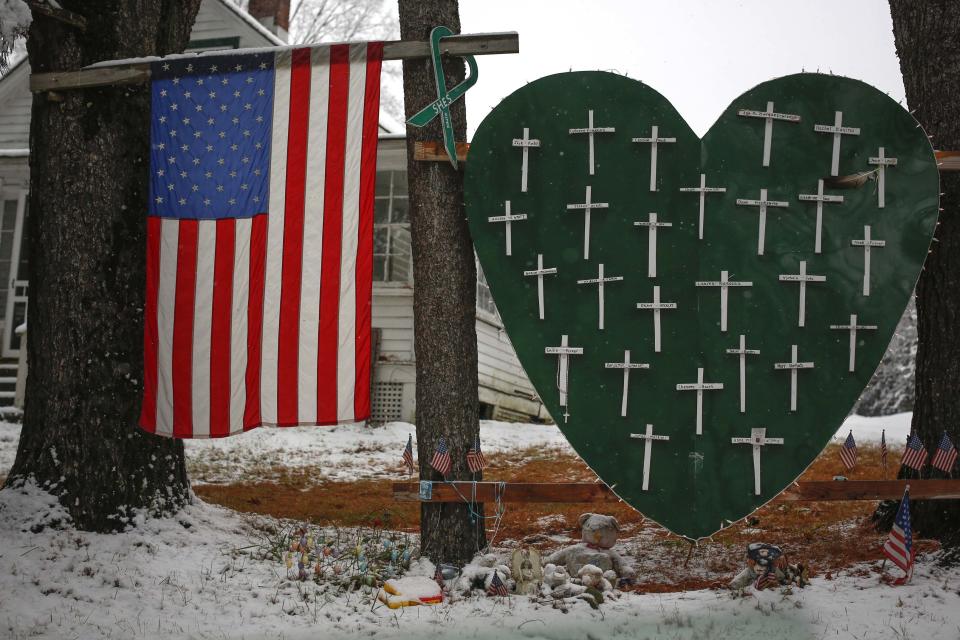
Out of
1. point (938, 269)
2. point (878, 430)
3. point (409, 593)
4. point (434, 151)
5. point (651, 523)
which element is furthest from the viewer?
point (878, 430)

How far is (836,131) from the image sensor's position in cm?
454

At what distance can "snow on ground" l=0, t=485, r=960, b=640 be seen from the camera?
3955 mm

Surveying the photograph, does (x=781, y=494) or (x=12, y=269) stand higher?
(x=12, y=269)

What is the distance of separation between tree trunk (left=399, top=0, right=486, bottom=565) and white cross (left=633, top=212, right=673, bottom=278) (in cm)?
112

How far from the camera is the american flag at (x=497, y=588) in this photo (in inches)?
173

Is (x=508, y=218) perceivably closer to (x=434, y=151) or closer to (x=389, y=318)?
(x=434, y=151)

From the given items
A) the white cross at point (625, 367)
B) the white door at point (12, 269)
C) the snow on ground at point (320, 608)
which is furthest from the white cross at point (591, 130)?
the white door at point (12, 269)

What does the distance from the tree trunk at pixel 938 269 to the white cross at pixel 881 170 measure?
0.82m

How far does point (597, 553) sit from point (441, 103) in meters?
2.89

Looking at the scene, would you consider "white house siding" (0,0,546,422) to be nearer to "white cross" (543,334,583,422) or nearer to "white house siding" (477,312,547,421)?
"white house siding" (477,312,547,421)

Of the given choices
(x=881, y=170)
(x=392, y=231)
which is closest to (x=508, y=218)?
(x=881, y=170)

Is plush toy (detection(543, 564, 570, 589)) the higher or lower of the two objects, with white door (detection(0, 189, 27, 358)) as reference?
lower

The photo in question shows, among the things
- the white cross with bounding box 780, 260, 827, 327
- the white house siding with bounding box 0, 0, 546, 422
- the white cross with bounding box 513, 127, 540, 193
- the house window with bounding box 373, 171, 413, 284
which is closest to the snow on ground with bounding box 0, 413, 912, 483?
the white house siding with bounding box 0, 0, 546, 422

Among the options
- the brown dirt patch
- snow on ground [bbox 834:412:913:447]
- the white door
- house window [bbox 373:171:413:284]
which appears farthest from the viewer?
the white door
